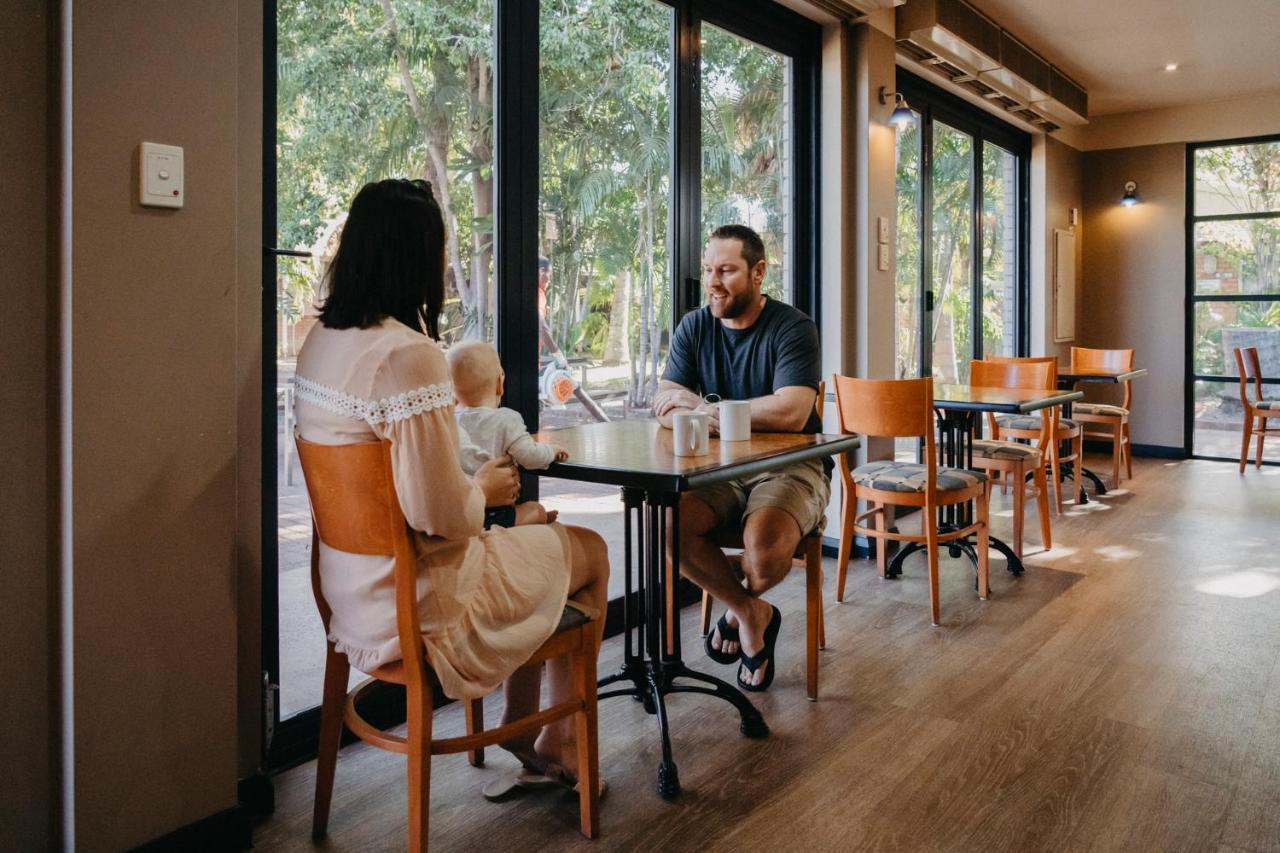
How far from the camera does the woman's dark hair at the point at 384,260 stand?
1658 mm

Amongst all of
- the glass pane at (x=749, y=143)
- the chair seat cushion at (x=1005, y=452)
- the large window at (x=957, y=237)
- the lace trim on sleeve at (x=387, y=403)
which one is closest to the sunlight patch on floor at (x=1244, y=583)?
the chair seat cushion at (x=1005, y=452)

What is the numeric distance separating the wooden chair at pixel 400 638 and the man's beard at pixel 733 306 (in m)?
1.29

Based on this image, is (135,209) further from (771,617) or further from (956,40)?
(956,40)

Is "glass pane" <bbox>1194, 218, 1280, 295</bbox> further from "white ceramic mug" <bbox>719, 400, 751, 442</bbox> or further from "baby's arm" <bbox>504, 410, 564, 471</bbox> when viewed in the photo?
"baby's arm" <bbox>504, 410, 564, 471</bbox>

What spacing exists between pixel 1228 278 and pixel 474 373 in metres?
7.45

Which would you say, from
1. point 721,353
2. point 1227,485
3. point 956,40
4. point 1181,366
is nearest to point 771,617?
point 721,353

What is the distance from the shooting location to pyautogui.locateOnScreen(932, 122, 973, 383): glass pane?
5812mm

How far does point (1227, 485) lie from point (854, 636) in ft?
14.5

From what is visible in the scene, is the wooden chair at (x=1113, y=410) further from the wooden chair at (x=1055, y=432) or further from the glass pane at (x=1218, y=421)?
the glass pane at (x=1218, y=421)

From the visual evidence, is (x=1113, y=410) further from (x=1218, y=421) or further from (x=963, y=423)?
(x=963, y=423)

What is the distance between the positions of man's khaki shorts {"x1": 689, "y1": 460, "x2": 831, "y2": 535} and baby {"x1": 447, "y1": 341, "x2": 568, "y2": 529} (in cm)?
77

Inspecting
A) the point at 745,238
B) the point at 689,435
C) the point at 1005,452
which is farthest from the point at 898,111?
the point at 689,435

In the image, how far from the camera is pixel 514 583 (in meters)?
1.76

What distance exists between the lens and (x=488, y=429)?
1938 mm
